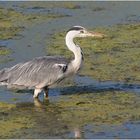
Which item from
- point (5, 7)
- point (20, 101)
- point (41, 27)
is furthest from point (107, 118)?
point (5, 7)

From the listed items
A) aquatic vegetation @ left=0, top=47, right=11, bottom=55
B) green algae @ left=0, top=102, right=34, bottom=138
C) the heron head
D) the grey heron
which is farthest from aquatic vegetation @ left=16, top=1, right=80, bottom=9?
green algae @ left=0, top=102, right=34, bottom=138

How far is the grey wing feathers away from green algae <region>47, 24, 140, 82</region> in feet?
4.24

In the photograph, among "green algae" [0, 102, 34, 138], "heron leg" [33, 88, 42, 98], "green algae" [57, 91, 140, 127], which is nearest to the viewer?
"green algae" [0, 102, 34, 138]

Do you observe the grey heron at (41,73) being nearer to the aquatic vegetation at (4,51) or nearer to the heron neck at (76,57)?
the heron neck at (76,57)

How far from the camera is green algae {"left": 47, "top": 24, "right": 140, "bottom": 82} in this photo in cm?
1205

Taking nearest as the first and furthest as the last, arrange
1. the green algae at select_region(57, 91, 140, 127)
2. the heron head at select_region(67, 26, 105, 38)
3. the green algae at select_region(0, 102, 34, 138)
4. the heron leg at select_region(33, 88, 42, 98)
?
1. the green algae at select_region(0, 102, 34, 138)
2. the green algae at select_region(57, 91, 140, 127)
3. the heron leg at select_region(33, 88, 42, 98)
4. the heron head at select_region(67, 26, 105, 38)

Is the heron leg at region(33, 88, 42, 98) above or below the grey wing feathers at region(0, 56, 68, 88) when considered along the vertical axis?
below

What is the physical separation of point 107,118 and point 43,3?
1205cm

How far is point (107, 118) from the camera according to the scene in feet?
30.8

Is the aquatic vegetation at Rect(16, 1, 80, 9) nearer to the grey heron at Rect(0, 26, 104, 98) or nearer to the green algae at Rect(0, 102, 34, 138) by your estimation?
the grey heron at Rect(0, 26, 104, 98)

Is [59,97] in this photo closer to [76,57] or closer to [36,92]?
[36,92]

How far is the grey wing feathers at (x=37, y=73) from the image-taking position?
10625 mm

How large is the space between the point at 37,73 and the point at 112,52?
135 inches

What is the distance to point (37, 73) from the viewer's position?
10719 millimetres
